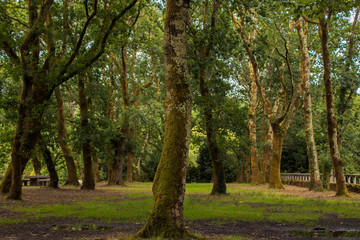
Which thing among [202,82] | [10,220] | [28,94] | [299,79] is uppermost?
[299,79]

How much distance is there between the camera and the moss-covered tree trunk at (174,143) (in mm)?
6887

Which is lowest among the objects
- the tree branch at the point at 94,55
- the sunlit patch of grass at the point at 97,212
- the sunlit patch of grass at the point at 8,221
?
the sunlit patch of grass at the point at 8,221

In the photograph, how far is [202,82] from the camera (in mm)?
18188

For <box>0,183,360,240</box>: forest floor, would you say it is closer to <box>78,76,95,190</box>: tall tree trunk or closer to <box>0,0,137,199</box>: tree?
<box>0,0,137,199</box>: tree

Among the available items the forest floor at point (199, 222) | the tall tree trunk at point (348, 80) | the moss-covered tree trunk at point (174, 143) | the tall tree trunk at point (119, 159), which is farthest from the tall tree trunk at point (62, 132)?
the tall tree trunk at point (348, 80)

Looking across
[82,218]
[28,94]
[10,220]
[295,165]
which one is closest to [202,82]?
[28,94]

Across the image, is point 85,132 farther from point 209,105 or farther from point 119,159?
point 209,105

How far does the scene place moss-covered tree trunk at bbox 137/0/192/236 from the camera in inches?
271

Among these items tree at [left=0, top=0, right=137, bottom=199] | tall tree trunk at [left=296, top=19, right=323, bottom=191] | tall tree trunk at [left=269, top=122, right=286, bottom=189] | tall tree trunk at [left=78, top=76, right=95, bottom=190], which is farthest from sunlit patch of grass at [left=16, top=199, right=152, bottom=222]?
tall tree trunk at [left=269, top=122, right=286, bottom=189]

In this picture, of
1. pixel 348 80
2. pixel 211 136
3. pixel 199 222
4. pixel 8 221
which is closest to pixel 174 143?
pixel 199 222

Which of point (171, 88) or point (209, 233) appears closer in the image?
point (171, 88)

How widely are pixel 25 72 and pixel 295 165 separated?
40264mm

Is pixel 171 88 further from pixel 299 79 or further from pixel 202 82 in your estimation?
pixel 299 79

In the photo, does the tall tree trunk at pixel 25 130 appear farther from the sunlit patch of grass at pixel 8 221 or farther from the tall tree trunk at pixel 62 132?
the tall tree trunk at pixel 62 132
